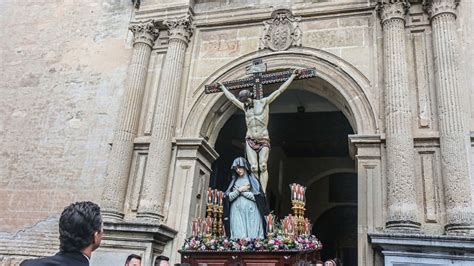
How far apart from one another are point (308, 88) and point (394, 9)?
2000 millimetres

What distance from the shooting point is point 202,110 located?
27.1 feet

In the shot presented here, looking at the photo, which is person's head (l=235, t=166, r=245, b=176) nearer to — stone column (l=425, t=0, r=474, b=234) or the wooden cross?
the wooden cross

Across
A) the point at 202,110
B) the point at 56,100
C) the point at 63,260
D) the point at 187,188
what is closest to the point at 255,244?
the point at 187,188

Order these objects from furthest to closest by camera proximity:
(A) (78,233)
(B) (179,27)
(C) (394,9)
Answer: (B) (179,27) < (C) (394,9) < (A) (78,233)

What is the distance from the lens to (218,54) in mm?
8672

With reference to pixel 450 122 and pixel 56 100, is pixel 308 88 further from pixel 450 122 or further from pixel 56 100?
pixel 56 100

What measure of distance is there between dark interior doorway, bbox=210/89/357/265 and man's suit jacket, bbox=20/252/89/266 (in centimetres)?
836

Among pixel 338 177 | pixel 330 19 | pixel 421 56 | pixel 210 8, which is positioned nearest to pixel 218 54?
pixel 210 8

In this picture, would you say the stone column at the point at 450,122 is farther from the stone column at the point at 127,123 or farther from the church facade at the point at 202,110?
the stone column at the point at 127,123

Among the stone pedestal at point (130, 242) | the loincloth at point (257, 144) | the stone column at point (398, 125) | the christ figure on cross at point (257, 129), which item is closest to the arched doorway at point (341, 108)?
the stone column at point (398, 125)

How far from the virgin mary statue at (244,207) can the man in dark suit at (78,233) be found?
4.10 meters

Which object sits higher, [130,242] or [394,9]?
[394,9]

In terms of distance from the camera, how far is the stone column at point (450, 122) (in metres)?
6.16

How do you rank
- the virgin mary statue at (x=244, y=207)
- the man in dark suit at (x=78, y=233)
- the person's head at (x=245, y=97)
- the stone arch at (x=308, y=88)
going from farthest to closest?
1. the stone arch at (x=308, y=88)
2. the person's head at (x=245, y=97)
3. the virgin mary statue at (x=244, y=207)
4. the man in dark suit at (x=78, y=233)
